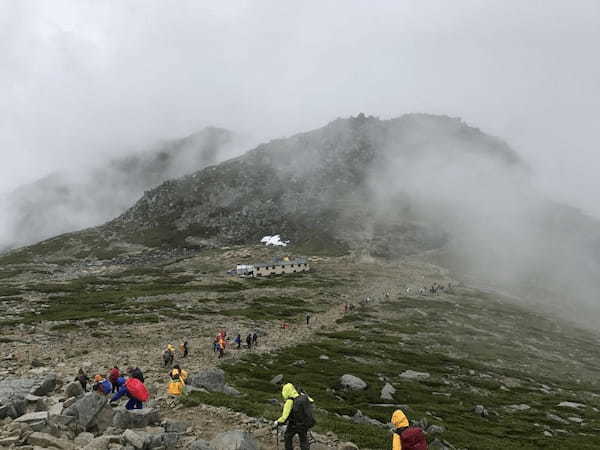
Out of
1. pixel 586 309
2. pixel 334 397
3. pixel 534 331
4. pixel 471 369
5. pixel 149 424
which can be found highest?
pixel 149 424

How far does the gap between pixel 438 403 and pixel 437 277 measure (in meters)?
140

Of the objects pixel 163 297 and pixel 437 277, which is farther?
pixel 437 277

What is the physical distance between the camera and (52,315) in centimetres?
7575

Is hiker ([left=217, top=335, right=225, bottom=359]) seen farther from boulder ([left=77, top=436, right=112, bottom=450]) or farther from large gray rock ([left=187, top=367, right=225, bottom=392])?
boulder ([left=77, top=436, right=112, bottom=450])

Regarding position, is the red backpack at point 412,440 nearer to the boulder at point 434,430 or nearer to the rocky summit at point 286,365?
the rocky summit at point 286,365

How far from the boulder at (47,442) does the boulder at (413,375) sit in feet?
139

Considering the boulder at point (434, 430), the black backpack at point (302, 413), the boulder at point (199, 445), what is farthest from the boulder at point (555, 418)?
the boulder at point (199, 445)

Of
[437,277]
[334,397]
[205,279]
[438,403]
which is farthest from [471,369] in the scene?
[437,277]

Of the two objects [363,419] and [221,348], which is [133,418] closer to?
[363,419]

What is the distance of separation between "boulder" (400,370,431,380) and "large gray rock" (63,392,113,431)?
39.9 metres

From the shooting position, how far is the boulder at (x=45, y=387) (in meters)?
22.8

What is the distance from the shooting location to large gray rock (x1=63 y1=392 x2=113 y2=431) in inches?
701

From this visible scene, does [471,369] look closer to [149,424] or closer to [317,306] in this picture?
[317,306]

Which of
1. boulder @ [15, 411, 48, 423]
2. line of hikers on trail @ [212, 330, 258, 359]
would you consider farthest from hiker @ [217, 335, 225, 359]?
boulder @ [15, 411, 48, 423]
